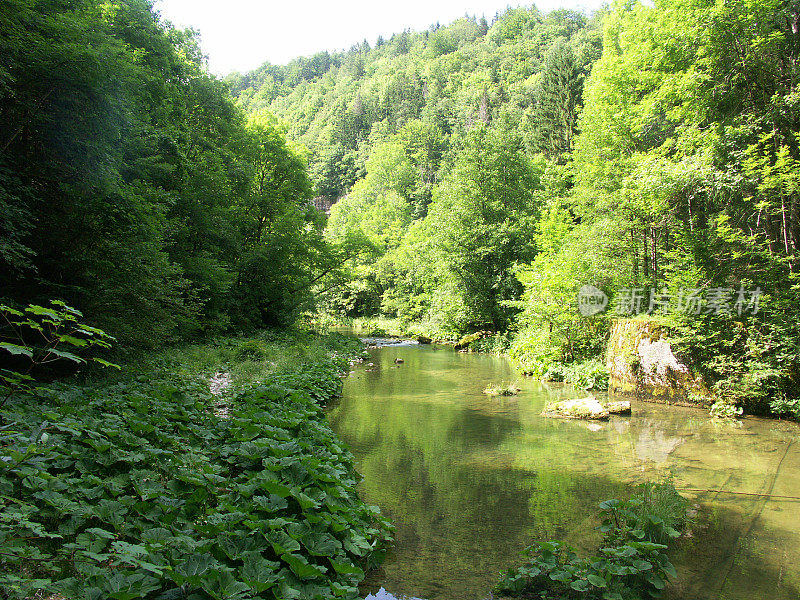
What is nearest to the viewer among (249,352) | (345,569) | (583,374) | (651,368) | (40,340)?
(345,569)

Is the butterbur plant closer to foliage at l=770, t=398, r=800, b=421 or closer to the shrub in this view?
the shrub

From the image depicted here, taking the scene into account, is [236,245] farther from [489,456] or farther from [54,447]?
[54,447]

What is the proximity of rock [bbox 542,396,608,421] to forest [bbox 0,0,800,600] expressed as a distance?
2492 millimetres

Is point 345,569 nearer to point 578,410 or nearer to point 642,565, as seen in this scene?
point 642,565

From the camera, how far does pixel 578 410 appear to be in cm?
951

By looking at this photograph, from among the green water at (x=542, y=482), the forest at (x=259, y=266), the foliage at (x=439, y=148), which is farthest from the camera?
the foliage at (x=439, y=148)

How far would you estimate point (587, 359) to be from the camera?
548 inches

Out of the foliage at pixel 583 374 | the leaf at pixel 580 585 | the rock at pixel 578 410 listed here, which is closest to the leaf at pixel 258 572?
the leaf at pixel 580 585

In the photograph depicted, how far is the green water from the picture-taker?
399cm

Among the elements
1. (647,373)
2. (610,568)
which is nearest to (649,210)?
(647,373)

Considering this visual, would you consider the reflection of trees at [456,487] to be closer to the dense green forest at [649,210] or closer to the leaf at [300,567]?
the leaf at [300,567]

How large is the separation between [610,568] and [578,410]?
651 centimetres

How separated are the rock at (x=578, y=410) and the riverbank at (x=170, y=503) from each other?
19.1ft

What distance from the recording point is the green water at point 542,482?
13.1ft
